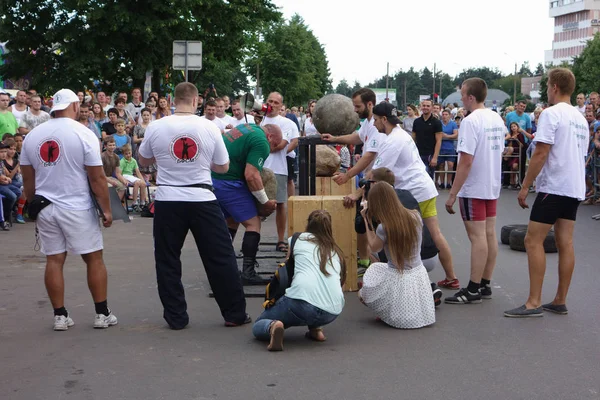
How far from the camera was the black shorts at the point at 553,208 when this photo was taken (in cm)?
751

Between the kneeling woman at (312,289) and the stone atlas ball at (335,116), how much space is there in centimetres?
341

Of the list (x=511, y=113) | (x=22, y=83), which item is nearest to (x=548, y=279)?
(x=511, y=113)

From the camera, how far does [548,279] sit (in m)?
9.51

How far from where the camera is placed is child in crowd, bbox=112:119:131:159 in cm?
1759

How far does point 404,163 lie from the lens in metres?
8.52

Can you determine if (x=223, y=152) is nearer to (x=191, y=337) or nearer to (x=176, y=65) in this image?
(x=191, y=337)

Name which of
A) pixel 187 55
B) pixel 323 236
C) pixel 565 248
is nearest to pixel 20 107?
pixel 187 55

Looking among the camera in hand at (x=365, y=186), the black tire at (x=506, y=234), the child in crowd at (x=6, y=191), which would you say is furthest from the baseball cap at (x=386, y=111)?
the child in crowd at (x=6, y=191)

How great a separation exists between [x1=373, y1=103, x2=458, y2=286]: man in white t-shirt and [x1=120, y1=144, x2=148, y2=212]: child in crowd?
9185 mm

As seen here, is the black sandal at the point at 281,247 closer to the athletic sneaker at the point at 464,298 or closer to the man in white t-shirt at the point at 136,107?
the athletic sneaker at the point at 464,298

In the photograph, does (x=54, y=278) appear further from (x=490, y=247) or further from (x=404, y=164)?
(x=490, y=247)

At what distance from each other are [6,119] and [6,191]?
6.53 feet

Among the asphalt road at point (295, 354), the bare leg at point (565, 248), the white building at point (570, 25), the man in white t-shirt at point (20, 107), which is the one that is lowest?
the asphalt road at point (295, 354)

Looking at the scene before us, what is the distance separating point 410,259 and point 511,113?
1777cm
